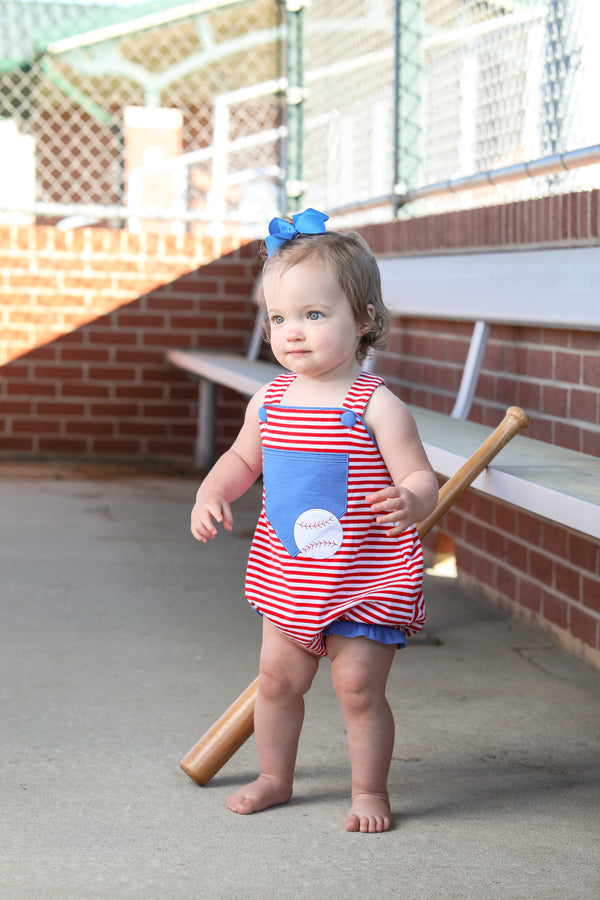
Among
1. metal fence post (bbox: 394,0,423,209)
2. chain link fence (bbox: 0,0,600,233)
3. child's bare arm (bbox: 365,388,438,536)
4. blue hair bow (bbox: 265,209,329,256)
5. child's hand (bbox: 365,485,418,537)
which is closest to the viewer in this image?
child's hand (bbox: 365,485,418,537)

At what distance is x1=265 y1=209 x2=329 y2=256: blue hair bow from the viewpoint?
2.25 metres

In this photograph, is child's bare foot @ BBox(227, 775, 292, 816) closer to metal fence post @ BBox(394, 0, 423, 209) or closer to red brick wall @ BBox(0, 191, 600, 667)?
metal fence post @ BBox(394, 0, 423, 209)

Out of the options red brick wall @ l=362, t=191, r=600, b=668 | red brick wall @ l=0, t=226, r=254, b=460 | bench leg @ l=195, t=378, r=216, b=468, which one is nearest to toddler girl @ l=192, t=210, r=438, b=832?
red brick wall @ l=362, t=191, r=600, b=668

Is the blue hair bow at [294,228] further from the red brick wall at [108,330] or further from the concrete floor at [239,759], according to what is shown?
the red brick wall at [108,330]

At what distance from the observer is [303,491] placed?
2.21 metres

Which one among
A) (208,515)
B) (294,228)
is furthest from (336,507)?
(294,228)

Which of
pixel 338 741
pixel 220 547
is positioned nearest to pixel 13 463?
pixel 220 547

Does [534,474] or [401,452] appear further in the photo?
→ [534,474]

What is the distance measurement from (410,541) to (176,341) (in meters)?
5.08

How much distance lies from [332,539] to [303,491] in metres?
0.10

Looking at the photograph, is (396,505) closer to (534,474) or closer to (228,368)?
(534,474)

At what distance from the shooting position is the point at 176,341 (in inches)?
282

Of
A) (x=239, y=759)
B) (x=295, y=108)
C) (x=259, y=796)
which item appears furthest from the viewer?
(x=295, y=108)

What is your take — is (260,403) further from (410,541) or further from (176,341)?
(176,341)
